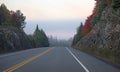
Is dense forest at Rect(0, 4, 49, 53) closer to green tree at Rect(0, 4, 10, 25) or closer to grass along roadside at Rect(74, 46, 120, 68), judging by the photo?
green tree at Rect(0, 4, 10, 25)

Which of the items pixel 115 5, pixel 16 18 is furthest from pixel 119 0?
pixel 16 18

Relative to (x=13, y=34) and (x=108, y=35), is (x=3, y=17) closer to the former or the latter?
(x=13, y=34)

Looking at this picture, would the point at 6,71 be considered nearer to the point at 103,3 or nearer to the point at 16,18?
the point at 103,3

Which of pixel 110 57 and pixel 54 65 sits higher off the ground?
pixel 110 57

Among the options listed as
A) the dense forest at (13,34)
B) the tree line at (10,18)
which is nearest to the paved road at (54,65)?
the dense forest at (13,34)

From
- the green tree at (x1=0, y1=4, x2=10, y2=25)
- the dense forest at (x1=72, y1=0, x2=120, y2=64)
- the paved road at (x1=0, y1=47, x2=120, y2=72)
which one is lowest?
the paved road at (x1=0, y1=47, x2=120, y2=72)

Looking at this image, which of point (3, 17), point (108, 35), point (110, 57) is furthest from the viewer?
point (3, 17)

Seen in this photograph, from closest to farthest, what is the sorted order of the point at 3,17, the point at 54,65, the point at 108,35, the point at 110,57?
the point at 54,65
the point at 110,57
the point at 108,35
the point at 3,17

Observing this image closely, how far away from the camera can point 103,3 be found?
66.7 metres

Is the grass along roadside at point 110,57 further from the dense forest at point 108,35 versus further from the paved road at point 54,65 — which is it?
the paved road at point 54,65

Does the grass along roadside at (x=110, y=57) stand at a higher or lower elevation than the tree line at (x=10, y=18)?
lower

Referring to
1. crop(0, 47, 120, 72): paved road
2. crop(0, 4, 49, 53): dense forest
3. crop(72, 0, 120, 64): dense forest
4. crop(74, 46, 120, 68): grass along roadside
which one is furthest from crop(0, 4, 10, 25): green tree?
crop(0, 47, 120, 72): paved road

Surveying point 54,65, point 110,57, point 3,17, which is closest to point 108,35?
point 110,57


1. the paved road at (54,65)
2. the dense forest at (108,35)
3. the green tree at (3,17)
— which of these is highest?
the green tree at (3,17)
